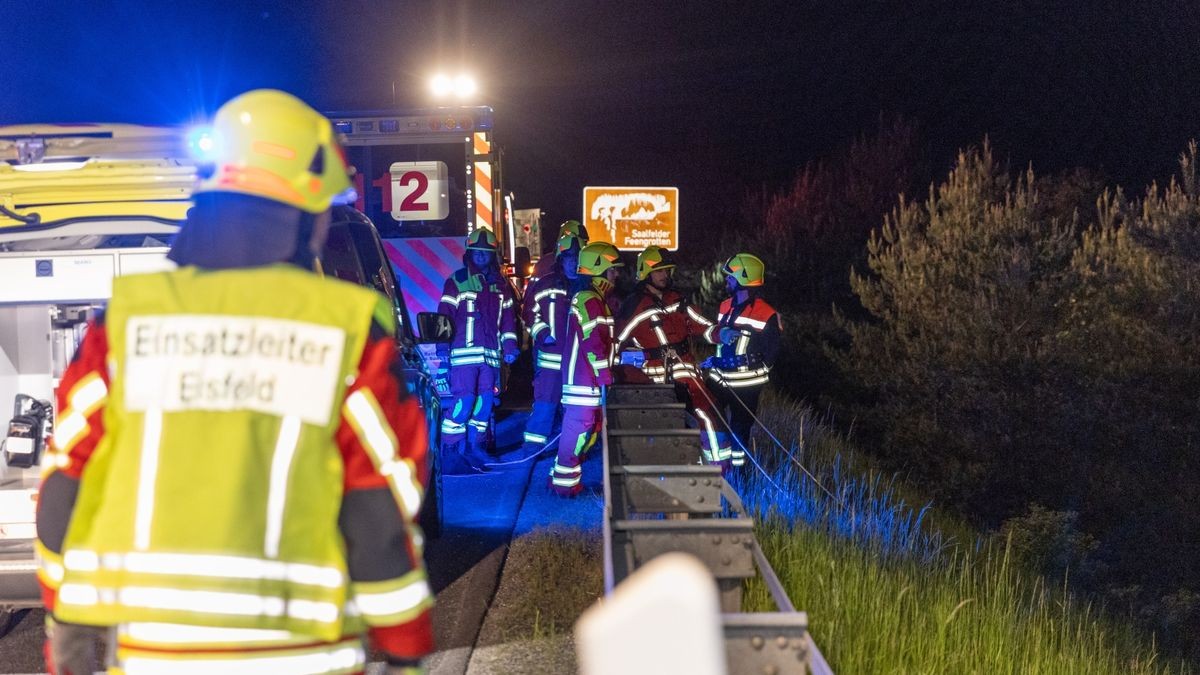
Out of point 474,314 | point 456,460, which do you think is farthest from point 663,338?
point 456,460

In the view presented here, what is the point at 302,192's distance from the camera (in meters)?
2.19

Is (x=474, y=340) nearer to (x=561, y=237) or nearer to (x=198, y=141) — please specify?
(x=561, y=237)

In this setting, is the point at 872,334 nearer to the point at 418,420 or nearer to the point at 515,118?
the point at 418,420

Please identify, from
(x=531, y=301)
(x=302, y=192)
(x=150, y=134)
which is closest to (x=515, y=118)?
(x=531, y=301)

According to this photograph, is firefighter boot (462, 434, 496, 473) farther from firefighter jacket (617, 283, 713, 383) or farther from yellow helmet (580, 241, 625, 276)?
yellow helmet (580, 241, 625, 276)

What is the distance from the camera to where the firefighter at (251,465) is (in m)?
1.97

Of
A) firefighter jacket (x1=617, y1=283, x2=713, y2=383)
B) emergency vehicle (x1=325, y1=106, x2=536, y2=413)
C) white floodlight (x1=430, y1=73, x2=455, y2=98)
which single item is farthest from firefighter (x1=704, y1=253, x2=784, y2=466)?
white floodlight (x1=430, y1=73, x2=455, y2=98)

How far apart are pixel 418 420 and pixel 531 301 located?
28.5ft

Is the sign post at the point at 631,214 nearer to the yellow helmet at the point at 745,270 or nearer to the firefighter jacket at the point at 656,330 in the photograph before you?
the firefighter jacket at the point at 656,330

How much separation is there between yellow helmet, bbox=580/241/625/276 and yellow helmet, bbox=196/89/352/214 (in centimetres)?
594

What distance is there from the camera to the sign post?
22.0 meters

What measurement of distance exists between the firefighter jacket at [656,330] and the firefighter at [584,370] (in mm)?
209

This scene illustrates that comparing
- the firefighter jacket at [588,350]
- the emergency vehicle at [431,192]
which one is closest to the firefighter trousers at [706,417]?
the firefighter jacket at [588,350]

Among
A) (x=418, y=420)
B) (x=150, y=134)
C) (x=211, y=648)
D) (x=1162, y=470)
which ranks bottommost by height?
(x=1162, y=470)
